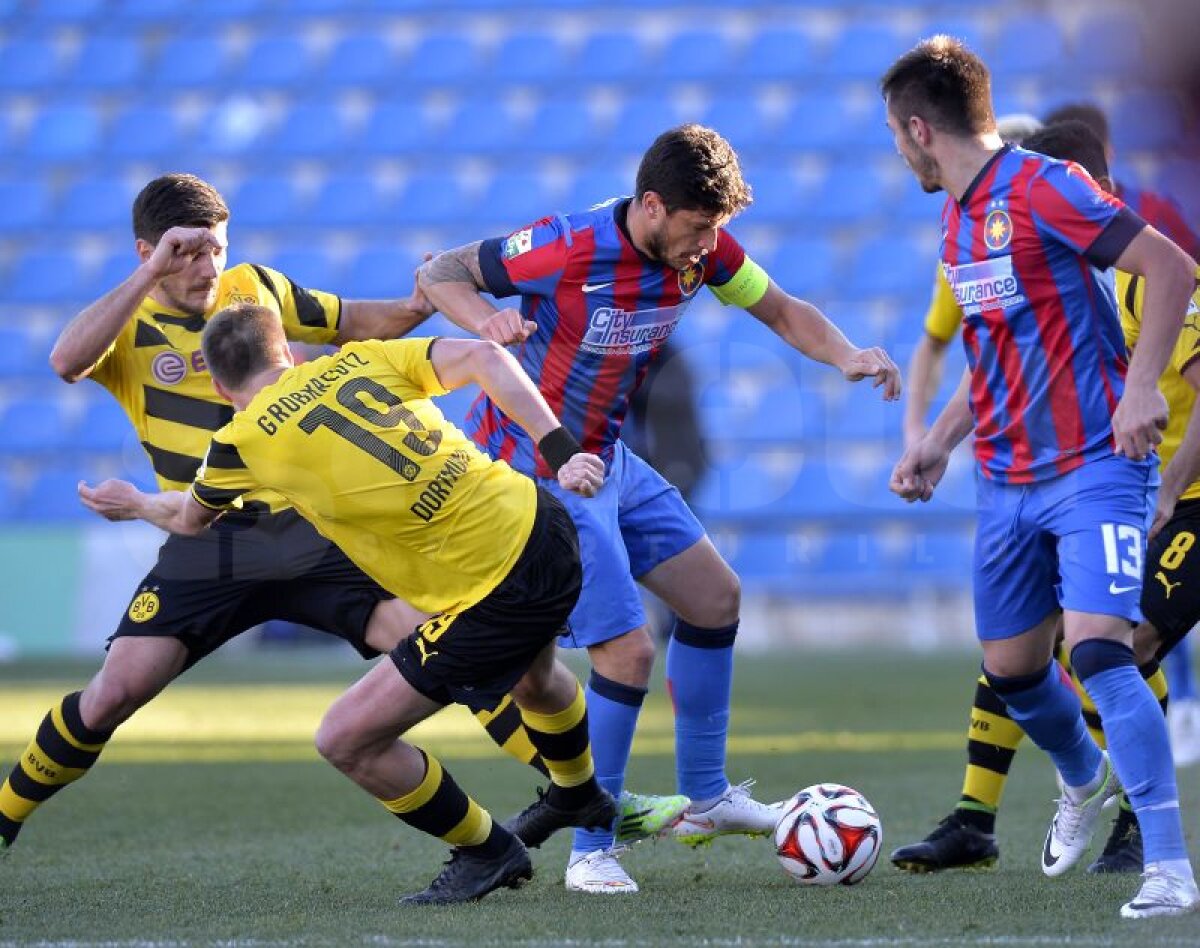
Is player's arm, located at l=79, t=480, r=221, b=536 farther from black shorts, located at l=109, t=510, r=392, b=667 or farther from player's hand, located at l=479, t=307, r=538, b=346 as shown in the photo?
player's hand, located at l=479, t=307, r=538, b=346

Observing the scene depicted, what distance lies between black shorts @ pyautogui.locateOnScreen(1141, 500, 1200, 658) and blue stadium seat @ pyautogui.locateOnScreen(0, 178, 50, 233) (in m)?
16.9

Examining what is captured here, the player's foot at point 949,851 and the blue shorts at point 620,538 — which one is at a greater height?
the blue shorts at point 620,538

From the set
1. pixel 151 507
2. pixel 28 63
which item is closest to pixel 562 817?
pixel 151 507

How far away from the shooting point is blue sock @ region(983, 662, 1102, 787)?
15.3ft

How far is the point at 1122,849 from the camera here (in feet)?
16.4

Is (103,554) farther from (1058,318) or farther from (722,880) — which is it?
(1058,318)

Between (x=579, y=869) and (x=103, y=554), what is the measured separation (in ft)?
36.9

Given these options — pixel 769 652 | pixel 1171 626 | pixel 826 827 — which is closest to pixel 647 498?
pixel 826 827

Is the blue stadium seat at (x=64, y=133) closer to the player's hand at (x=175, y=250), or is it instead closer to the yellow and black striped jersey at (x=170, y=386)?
the yellow and black striped jersey at (x=170, y=386)

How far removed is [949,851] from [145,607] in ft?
8.02

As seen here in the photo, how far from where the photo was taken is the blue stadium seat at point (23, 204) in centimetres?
1981

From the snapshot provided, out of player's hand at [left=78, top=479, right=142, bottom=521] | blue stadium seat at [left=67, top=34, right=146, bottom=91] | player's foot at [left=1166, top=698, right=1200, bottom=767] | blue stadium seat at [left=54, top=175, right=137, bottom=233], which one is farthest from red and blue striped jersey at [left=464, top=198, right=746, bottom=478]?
blue stadium seat at [left=67, top=34, right=146, bottom=91]

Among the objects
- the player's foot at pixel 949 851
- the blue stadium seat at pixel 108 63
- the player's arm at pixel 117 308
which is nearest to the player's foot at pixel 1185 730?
the player's foot at pixel 949 851

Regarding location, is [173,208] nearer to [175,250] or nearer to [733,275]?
[175,250]
